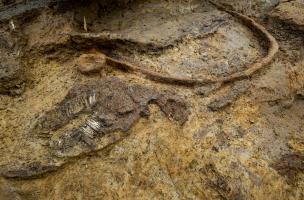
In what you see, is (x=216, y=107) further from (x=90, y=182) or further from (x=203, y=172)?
(x=90, y=182)

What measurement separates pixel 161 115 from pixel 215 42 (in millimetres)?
893

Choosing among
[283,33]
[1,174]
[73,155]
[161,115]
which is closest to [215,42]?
[283,33]

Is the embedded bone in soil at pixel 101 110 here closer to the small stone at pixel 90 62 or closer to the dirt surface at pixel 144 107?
the dirt surface at pixel 144 107

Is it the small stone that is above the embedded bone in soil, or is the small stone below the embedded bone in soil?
above

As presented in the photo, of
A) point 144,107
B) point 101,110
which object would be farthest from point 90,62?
point 144,107

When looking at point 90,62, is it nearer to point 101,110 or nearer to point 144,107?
point 101,110

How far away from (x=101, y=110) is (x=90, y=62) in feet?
→ 1.39

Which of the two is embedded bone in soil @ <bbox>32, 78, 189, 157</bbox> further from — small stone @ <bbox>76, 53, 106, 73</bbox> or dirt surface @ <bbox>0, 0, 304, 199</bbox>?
small stone @ <bbox>76, 53, 106, 73</bbox>

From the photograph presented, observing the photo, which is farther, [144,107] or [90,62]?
[90,62]

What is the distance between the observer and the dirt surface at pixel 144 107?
241 centimetres

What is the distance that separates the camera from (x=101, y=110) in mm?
2596

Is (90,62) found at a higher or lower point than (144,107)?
higher

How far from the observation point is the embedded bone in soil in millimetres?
2492

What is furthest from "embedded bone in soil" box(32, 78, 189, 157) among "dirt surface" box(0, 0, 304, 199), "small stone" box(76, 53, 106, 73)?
"small stone" box(76, 53, 106, 73)
